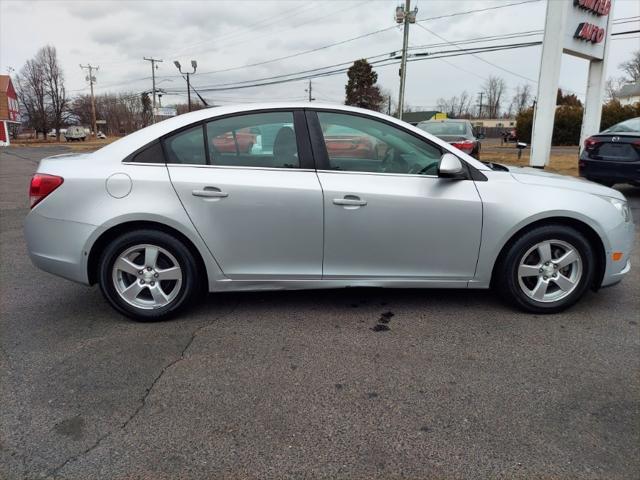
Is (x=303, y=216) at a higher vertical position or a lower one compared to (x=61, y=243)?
higher

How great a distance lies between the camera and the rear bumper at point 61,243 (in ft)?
11.4

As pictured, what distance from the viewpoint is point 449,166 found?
345 centimetres

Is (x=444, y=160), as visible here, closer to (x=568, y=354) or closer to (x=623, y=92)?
(x=568, y=354)

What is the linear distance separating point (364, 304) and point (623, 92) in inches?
3325

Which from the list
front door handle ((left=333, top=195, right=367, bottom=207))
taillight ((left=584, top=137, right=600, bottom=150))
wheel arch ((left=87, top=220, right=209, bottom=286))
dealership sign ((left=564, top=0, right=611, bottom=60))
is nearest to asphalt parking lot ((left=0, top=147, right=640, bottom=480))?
wheel arch ((left=87, top=220, right=209, bottom=286))

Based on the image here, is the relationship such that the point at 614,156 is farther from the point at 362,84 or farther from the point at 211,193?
the point at 362,84

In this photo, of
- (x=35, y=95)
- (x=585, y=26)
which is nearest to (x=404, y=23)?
(x=585, y=26)

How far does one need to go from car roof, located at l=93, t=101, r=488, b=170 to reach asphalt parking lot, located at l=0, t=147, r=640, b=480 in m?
1.27

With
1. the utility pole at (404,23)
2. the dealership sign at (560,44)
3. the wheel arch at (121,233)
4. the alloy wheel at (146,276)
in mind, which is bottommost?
the alloy wheel at (146,276)

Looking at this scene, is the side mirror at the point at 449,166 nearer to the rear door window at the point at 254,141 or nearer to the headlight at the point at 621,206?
the rear door window at the point at 254,141

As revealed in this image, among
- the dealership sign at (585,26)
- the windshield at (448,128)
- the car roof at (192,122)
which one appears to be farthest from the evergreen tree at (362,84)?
the car roof at (192,122)

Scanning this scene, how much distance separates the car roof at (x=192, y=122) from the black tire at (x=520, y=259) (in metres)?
0.65

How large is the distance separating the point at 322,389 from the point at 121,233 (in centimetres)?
189

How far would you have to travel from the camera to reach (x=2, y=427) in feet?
7.88
